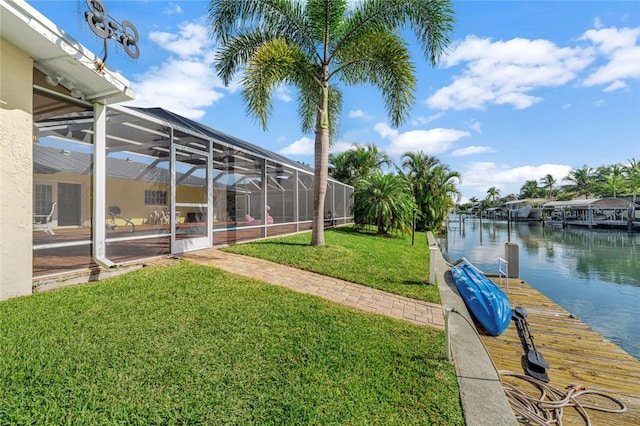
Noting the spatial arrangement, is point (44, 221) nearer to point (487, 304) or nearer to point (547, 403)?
point (547, 403)

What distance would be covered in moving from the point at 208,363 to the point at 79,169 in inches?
180

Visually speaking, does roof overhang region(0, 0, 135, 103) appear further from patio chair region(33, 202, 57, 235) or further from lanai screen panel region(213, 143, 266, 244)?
lanai screen panel region(213, 143, 266, 244)

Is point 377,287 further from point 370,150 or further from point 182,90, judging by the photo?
point 370,150

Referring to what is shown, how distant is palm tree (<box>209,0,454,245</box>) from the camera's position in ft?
23.8

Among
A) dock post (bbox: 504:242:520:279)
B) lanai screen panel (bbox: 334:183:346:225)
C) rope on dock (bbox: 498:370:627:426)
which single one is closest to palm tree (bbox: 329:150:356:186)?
lanai screen panel (bbox: 334:183:346:225)

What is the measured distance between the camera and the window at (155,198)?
6.26 metres

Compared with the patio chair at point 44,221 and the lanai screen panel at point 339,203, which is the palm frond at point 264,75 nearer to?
the patio chair at point 44,221

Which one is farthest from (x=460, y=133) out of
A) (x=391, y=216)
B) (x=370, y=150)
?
(x=391, y=216)

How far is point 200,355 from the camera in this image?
2629mm

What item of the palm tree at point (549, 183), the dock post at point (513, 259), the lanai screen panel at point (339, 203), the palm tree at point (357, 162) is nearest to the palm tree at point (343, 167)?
the palm tree at point (357, 162)

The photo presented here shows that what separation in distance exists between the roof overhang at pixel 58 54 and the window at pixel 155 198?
7.25ft

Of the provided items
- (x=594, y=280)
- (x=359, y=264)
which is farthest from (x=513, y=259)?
(x=594, y=280)

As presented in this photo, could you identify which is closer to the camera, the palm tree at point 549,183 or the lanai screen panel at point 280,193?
the lanai screen panel at point 280,193

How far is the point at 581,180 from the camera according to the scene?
55562 millimetres
